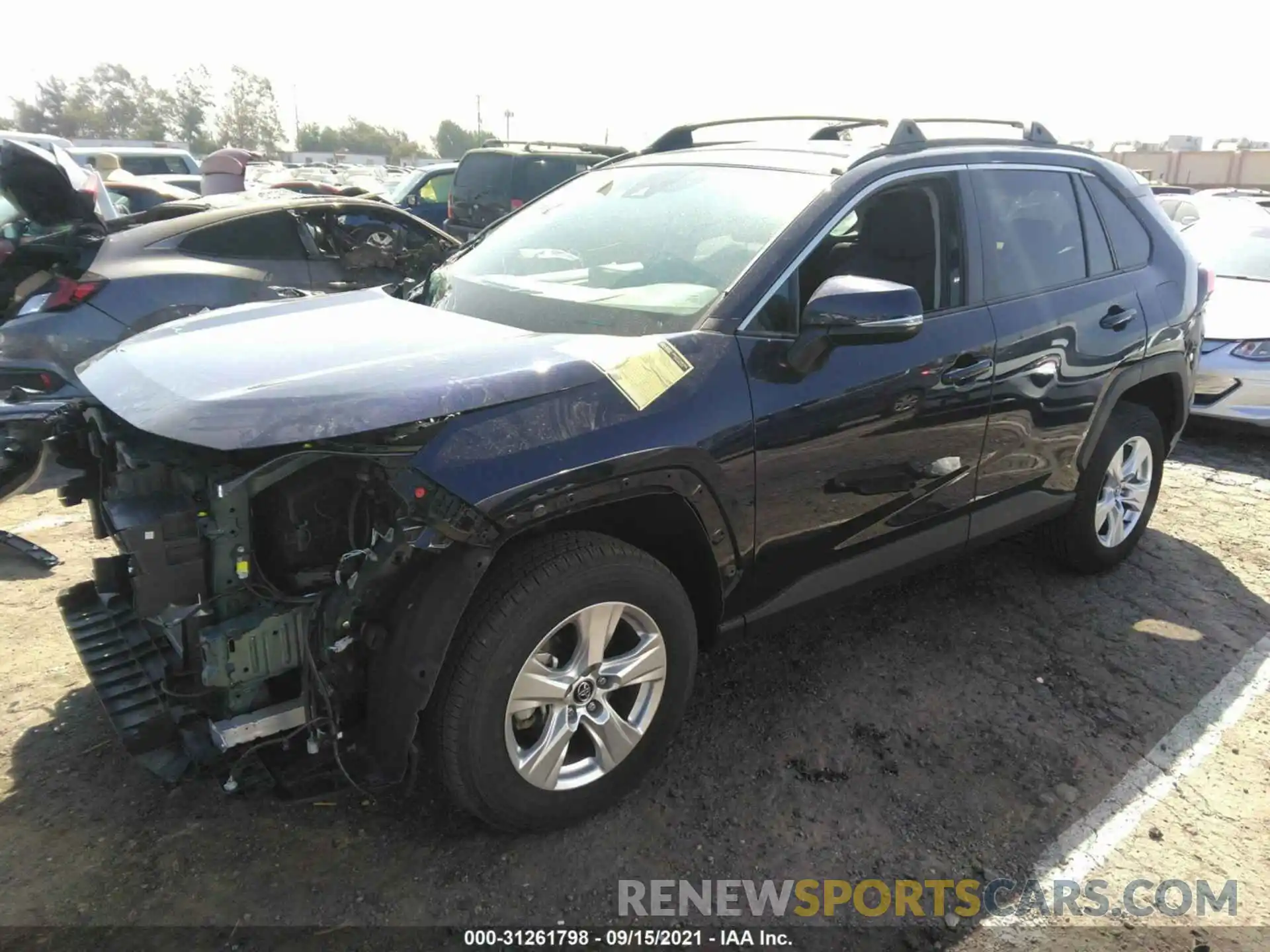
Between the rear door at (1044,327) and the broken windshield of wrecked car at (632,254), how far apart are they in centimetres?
97

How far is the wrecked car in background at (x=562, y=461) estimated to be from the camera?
2193 mm

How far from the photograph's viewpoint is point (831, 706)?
3279 mm

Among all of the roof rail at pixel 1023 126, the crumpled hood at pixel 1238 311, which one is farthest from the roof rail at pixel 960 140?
the crumpled hood at pixel 1238 311

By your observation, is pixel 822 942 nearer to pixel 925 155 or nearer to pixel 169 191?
pixel 925 155

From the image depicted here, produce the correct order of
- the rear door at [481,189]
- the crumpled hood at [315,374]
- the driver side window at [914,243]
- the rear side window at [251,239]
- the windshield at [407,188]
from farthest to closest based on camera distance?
the windshield at [407,188]
the rear door at [481,189]
the rear side window at [251,239]
the driver side window at [914,243]
the crumpled hood at [315,374]

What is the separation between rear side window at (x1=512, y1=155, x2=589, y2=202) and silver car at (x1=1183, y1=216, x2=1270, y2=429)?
6.97 meters

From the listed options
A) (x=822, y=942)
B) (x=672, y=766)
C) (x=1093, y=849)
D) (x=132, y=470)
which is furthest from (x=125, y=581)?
(x=1093, y=849)

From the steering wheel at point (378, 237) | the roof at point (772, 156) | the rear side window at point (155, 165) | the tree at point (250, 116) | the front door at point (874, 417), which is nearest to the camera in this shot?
the front door at point (874, 417)

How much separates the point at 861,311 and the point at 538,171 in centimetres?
937

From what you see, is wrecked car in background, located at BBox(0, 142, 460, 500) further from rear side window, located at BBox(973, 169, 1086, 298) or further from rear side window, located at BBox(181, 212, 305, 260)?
rear side window, located at BBox(973, 169, 1086, 298)

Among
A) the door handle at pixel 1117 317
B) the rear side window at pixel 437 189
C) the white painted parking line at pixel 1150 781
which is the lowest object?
the white painted parking line at pixel 1150 781

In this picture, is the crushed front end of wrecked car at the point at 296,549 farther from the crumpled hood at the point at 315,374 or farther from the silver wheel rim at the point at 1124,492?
the silver wheel rim at the point at 1124,492

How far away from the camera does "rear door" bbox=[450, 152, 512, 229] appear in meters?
11.1

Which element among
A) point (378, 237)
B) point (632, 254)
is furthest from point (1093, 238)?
point (378, 237)
